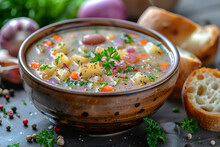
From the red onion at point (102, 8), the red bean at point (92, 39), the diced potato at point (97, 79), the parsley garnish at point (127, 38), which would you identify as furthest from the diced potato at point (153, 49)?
the red onion at point (102, 8)

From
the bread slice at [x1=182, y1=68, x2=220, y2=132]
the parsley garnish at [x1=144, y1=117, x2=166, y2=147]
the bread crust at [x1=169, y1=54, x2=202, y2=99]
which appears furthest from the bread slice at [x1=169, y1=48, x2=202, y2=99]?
the parsley garnish at [x1=144, y1=117, x2=166, y2=147]

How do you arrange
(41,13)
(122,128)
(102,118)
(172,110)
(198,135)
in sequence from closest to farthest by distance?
(102,118), (122,128), (198,135), (172,110), (41,13)

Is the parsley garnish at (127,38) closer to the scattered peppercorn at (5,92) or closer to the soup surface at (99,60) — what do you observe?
the soup surface at (99,60)

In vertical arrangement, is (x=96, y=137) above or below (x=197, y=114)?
below

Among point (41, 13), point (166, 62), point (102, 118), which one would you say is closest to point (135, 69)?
point (166, 62)

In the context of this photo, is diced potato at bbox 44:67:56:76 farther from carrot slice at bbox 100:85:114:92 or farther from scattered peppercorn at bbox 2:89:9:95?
scattered peppercorn at bbox 2:89:9:95

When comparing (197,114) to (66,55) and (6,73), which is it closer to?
(66,55)
